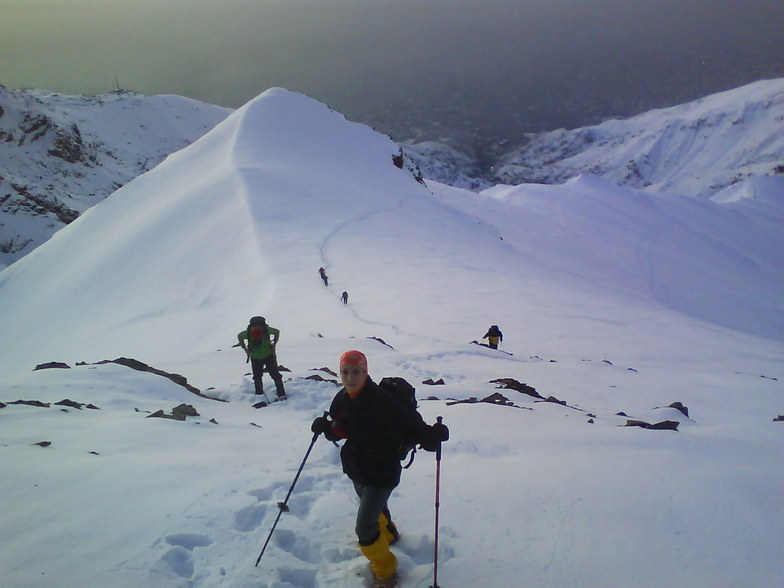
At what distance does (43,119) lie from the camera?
149m

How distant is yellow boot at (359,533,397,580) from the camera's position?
13.2 ft

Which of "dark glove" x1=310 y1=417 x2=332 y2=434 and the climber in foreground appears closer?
the climber in foreground

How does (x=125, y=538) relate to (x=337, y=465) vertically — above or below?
below

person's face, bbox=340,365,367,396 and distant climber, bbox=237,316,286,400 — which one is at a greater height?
distant climber, bbox=237,316,286,400

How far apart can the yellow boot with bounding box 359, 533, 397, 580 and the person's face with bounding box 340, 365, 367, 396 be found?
124cm

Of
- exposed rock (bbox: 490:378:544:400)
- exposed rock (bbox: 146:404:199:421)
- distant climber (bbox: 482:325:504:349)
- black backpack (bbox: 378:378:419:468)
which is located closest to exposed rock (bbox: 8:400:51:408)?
exposed rock (bbox: 146:404:199:421)

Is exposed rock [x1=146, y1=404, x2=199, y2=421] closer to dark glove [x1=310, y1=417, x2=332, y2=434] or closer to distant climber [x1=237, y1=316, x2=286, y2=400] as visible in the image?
distant climber [x1=237, y1=316, x2=286, y2=400]

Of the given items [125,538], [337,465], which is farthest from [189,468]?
[337,465]

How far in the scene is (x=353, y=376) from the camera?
13.0 ft

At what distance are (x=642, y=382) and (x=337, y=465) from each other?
10427mm

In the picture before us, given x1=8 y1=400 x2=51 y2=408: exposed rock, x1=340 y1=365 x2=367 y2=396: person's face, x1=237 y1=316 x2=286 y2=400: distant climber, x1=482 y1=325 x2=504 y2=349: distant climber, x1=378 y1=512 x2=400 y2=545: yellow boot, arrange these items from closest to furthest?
x1=340 y1=365 x2=367 y2=396: person's face < x1=378 y1=512 x2=400 y2=545: yellow boot < x1=8 y1=400 x2=51 y2=408: exposed rock < x1=237 y1=316 x2=286 y2=400: distant climber < x1=482 y1=325 x2=504 y2=349: distant climber

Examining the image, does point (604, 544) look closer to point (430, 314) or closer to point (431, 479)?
point (431, 479)

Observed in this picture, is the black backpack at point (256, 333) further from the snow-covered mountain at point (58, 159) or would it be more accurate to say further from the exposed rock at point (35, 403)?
the snow-covered mountain at point (58, 159)

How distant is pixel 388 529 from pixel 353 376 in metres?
1.55
